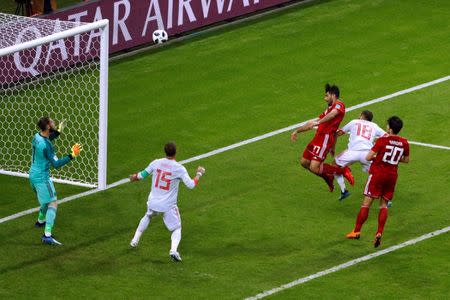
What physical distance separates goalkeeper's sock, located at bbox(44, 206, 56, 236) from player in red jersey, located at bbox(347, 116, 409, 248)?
4470 mm

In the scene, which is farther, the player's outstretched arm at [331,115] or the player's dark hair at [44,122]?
the player's outstretched arm at [331,115]

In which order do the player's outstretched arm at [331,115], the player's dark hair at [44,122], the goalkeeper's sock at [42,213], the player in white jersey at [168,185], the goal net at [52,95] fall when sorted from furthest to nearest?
the goal net at [52,95]
the player's outstretched arm at [331,115]
the goalkeeper's sock at [42,213]
the player's dark hair at [44,122]
the player in white jersey at [168,185]

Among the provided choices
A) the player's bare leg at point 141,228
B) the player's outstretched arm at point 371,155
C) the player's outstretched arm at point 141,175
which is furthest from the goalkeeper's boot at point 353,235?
the player's outstretched arm at point 141,175

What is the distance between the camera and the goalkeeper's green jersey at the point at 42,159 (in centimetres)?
1894

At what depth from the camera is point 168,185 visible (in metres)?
18.3

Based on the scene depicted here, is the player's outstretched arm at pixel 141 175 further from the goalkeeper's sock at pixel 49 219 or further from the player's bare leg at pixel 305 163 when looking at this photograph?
the player's bare leg at pixel 305 163

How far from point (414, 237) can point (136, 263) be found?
4.16m

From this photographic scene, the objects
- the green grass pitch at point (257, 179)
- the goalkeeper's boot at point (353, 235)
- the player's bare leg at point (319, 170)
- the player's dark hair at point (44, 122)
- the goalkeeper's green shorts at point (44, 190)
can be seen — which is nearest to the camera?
the green grass pitch at point (257, 179)

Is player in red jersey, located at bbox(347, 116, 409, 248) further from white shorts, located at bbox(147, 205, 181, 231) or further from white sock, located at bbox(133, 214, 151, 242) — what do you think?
white sock, located at bbox(133, 214, 151, 242)

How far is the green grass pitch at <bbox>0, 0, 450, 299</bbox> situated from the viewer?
59.2 feet

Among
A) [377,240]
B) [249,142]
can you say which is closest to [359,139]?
[377,240]

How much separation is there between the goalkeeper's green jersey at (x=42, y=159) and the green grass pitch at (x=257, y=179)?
41.8 inches

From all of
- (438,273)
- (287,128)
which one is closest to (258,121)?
(287,128)

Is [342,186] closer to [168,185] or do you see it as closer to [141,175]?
[168,185]
